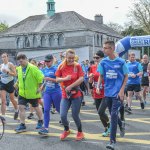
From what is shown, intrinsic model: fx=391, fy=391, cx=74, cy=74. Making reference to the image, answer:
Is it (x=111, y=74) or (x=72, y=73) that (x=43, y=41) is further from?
(x=111, y=74)

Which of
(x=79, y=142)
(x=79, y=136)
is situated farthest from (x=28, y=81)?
(x=79, y=142)

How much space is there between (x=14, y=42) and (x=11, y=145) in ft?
229

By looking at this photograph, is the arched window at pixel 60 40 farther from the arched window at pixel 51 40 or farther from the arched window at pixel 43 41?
the arched window at pixel 43 41

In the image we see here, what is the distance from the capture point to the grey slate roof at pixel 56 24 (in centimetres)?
6981

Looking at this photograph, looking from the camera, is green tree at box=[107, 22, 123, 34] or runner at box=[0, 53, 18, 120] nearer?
runner at box=[0, 53, 18, 120]

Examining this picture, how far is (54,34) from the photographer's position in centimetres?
7081

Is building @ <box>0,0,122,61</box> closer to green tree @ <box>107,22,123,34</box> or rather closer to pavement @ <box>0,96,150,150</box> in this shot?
green tree @ <box>107,22,123,34</box>

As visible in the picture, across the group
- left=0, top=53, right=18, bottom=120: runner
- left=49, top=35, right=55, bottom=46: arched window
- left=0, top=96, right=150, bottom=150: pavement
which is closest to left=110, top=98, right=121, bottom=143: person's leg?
left=0, top=96, right=150, bottom=150: pavement

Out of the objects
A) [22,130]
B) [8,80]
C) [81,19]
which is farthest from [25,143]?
[81,19]

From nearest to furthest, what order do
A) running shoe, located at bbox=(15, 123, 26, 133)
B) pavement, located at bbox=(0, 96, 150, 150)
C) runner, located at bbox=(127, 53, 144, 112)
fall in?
pavement, located at bbox=(0, 96, 150, 150) → running shoe, located at bbox=(15, 123, 26, 133) → runner, located at bbox=(127, 53, 144, 112)

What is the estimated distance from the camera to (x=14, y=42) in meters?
76.3

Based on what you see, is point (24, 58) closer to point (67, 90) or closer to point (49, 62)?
point (49, 62)

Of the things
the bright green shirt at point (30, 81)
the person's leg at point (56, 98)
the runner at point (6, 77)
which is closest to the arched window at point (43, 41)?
the runner at point (6, 77)

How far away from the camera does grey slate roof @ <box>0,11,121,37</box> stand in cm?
6981
